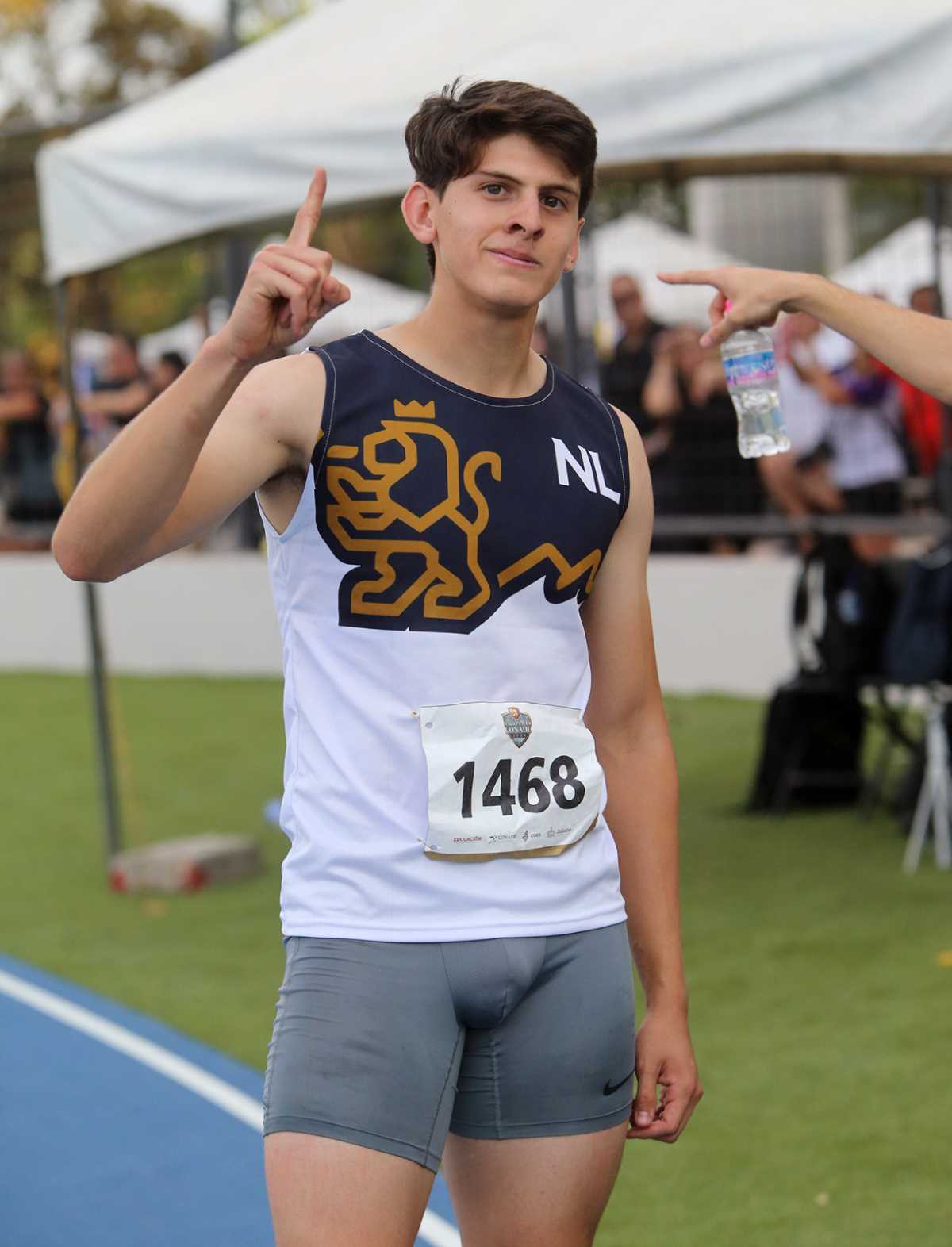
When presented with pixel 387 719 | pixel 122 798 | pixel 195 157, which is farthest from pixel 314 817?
pixel 122 798

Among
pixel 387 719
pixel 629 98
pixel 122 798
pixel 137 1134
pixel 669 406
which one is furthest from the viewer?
pixel 669 406

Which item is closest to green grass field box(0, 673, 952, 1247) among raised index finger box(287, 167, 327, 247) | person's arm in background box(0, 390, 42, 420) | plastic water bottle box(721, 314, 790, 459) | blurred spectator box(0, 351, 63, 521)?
plastic water bottle box(721, 314, 790, 459)

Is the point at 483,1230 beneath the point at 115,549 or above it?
beneath

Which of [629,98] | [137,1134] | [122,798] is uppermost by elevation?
[629,98]

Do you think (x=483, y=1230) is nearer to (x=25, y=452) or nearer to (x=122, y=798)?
(x=122, y=798)

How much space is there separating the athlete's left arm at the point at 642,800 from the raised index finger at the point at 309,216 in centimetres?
63

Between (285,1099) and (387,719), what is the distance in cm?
51

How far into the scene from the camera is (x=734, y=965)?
6.88 meters

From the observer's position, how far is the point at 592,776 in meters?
2.77

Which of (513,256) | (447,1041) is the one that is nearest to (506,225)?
(513,256)

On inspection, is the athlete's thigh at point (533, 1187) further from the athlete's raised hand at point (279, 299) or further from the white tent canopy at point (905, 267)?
the white tent canopy at point (905, 267)

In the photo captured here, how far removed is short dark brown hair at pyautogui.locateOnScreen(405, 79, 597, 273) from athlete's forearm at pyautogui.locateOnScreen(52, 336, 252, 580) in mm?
528

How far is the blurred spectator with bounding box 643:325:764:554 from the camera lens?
1255 cm

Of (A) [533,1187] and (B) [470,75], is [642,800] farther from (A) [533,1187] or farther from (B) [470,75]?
(B) [470,75]
